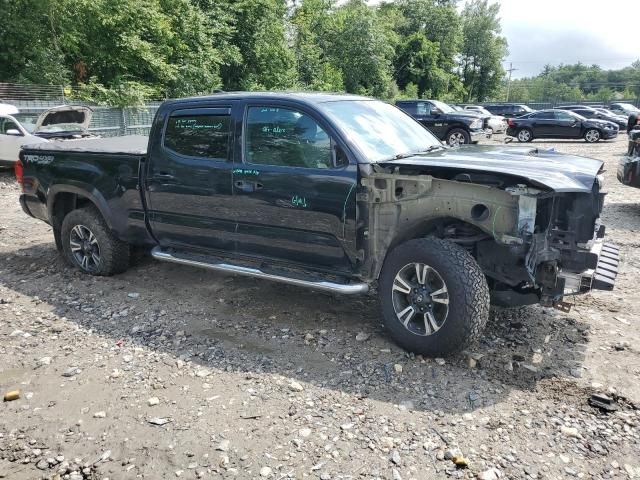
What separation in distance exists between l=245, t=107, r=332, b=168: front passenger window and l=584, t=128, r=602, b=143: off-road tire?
829 inches

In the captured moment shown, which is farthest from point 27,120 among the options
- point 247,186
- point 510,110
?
point 510,110

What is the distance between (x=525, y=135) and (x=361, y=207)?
21066 mm

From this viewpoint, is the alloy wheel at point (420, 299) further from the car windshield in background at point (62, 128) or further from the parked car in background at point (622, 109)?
the parked car in background at point (622, 109)

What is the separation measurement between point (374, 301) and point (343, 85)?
31691 millimetres

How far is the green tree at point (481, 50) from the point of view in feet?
190

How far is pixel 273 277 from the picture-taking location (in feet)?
14.5

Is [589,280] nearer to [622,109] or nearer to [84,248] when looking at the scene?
[84,248]

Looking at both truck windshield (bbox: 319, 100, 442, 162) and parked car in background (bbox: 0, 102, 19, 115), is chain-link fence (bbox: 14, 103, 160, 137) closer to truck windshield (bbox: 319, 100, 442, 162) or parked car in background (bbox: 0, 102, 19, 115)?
parked car in background (bbox: 0, 102, 19, 115)

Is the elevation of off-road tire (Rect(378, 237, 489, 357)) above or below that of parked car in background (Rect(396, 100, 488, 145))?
below

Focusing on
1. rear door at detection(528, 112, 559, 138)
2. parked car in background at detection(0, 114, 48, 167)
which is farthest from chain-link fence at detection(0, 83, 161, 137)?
rear door at detection(528, 112, 559, 138)

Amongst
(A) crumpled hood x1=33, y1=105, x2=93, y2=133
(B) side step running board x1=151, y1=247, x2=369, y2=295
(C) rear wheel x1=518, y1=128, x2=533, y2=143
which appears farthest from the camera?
(C) rear wheel x1=518, y1=128, x2=533, y2=143

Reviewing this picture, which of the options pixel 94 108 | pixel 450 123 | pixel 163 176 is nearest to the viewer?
pixel 163 176

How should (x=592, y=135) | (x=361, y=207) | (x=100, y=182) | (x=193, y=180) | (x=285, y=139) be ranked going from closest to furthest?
(x=361, y=207) → (x=285, y=139) → (x=193, y=180) → (x=100, y=182) → (x=592, y=135)

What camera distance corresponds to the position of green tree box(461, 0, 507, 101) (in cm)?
5797
